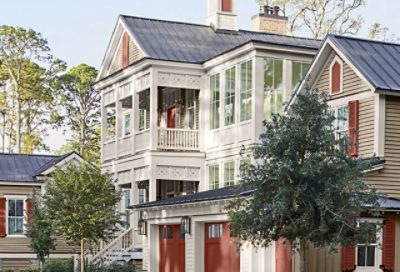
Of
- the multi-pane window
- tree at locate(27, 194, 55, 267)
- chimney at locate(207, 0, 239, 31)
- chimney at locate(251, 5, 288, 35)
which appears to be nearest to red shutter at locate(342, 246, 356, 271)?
the multi-pane window

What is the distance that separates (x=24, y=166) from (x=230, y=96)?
43.9 feet

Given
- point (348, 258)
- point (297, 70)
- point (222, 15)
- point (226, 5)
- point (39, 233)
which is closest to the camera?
point (348, 258)

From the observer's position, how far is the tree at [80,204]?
3019 cm

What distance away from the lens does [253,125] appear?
1200 inches

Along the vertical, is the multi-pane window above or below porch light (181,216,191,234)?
above

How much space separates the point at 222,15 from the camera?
36.9 m

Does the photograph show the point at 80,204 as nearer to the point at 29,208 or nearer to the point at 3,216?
the point at 29,208

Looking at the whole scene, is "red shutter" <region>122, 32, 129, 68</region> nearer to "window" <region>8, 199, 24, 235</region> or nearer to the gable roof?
the gable roof

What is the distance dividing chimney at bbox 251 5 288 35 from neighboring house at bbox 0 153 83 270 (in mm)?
10060

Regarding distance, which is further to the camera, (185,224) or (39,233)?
(39,233)

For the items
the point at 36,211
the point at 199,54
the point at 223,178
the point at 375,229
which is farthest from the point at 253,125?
the point at 375,229

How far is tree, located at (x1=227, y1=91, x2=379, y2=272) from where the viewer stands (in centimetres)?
1909

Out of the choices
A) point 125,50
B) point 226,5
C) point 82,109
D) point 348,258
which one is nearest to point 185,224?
point 348,258

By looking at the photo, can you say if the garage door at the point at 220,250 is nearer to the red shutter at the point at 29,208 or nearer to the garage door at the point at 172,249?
the garage door at the point at 172,249
